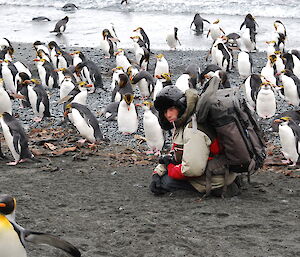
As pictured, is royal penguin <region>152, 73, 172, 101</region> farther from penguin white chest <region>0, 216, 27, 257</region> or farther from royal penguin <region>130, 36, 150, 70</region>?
penguin white chest <region>0, 216, 27, 257</region>

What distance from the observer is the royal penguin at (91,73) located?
10812mm

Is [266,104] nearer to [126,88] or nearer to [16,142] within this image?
[126,88]

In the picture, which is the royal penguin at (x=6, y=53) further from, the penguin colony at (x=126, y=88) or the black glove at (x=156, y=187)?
the black glove at (x=156, y=187)

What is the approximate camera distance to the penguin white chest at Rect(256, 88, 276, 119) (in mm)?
9008

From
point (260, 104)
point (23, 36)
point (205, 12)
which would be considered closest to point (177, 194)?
point (260, 104)

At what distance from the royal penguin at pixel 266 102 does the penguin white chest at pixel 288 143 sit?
6.39ft

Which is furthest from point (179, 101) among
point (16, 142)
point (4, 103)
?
point (4, 103)

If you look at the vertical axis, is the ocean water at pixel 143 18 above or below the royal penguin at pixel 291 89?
below

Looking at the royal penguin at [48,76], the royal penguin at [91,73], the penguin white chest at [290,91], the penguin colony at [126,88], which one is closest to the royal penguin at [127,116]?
the penguin colony at [126,88]

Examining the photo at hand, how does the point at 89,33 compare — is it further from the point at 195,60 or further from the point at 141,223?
the point at 141,223

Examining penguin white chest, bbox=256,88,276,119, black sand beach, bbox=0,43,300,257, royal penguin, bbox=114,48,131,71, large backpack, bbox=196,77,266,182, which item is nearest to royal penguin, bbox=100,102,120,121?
black sand beach, bbox=0,43,300,257

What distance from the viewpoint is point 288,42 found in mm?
15812

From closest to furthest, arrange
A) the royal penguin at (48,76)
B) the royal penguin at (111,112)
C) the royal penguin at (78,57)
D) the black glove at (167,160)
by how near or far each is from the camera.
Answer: the black glove at (167,160) → the royal penguin at (111,112) → the royal penguin at (48,76) → the royal penguin at (78,57)

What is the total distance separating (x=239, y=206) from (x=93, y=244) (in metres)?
1.31
